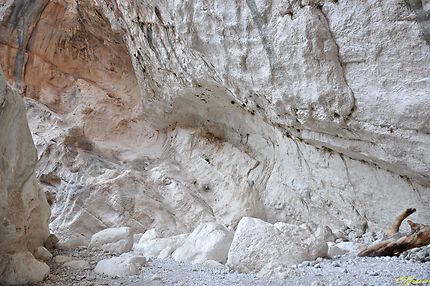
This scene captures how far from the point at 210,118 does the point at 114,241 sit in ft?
10.9

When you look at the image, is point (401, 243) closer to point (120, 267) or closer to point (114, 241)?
point (120, 267)

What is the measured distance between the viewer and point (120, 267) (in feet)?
11.5

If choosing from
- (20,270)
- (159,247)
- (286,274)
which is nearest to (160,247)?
(159,247)

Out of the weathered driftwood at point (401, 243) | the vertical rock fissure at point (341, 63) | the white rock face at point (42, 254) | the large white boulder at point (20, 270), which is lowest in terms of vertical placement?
the white rock face at point (42, 254)

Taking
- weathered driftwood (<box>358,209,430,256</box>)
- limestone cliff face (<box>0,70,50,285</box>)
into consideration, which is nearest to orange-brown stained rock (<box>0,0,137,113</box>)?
limestone cliff face (<box>0,70,50,285</box>)

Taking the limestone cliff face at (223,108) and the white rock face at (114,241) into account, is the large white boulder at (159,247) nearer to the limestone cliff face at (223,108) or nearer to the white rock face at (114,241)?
the white rock face at (114,241)

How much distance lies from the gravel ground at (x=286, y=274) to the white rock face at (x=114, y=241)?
2.41ft

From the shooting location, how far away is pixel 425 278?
2623mm

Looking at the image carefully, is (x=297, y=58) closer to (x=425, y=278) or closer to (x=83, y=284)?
(x=425, y=278)

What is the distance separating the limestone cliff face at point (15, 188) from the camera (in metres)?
3.07

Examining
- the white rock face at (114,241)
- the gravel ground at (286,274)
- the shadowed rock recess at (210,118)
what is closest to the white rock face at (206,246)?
the shadowed rock recess at (210,118)

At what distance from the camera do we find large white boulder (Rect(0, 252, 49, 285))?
9.93 ft

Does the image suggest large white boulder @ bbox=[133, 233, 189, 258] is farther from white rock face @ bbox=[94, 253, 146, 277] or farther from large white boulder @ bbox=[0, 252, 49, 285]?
large white boulder @ bbox=[0, 252, 49, 285]

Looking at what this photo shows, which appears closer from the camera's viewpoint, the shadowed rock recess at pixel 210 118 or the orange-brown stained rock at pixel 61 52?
the shadowed rock recess at pixel 210 118
